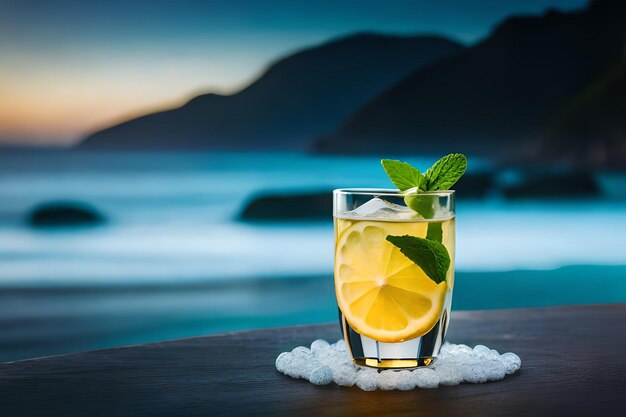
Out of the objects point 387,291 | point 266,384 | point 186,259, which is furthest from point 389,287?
point 186,259

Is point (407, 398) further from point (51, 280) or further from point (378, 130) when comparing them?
point (378, 130)

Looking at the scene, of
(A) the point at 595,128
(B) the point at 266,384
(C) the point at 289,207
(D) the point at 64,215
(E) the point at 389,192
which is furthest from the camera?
(A) the point at 595,128

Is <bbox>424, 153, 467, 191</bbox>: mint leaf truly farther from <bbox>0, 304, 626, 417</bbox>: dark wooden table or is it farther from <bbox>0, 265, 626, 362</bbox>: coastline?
<bbox>0, 265, 626, 362</bbox>: coastline

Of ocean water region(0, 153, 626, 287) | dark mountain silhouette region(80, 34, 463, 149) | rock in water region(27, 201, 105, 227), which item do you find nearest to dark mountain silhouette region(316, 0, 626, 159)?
dark mountain silhouette region(80, 34, 463, 149)

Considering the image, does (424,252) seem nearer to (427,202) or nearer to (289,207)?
(427,202)

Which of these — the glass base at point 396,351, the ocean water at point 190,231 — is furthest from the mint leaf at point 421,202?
the ocean water at point 190,231

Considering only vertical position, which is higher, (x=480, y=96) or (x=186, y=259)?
(x=480, y=96)

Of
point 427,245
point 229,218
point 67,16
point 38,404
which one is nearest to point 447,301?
point 427,245
